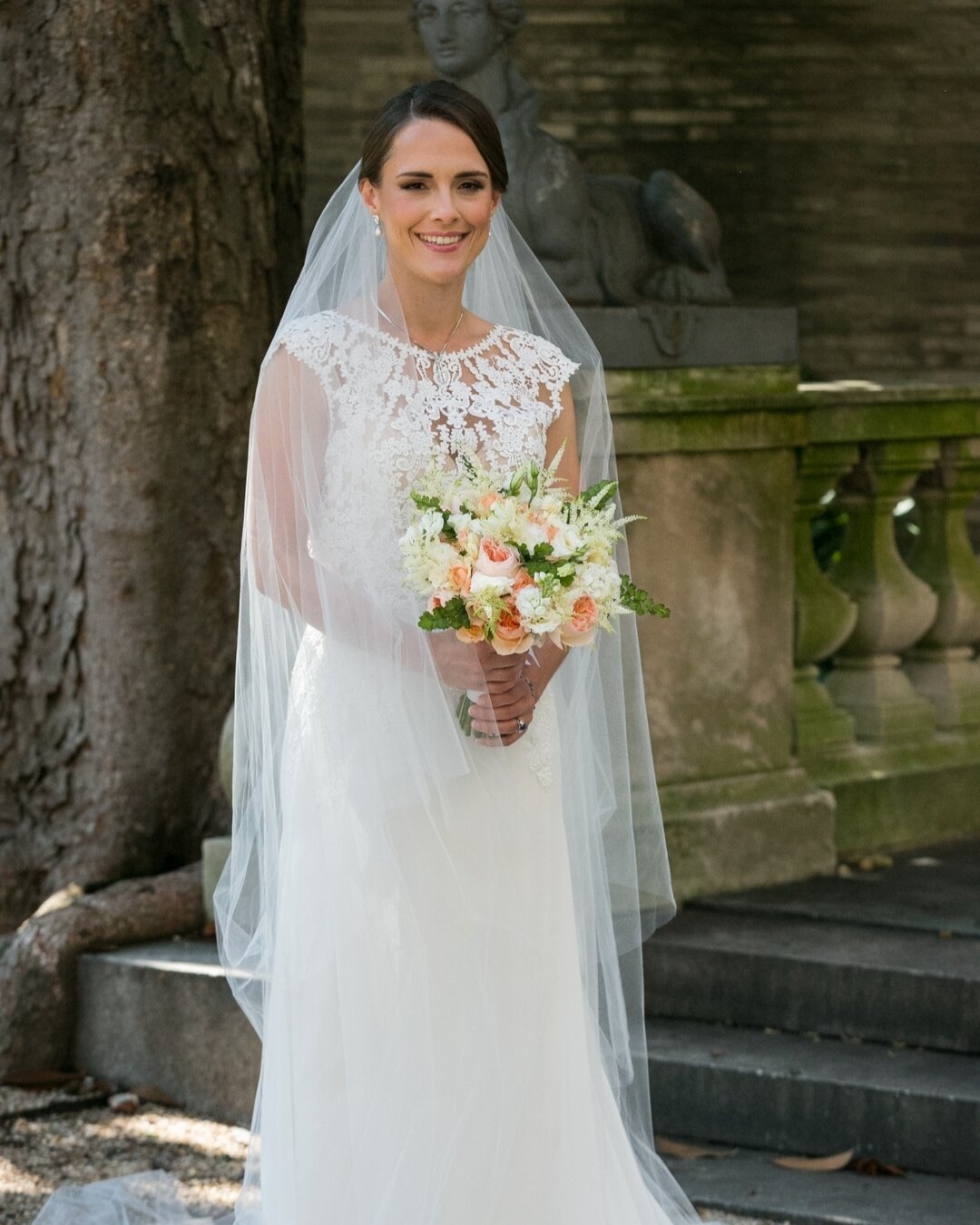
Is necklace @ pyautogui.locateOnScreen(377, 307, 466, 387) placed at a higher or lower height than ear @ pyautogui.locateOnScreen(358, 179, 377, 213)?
lower

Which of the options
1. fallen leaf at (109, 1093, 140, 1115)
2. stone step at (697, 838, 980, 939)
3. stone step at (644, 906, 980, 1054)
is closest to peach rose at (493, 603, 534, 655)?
stone step at (644, 906, 980, 1054)

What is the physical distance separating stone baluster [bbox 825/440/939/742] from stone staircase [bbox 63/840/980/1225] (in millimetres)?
606

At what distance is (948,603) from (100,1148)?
302 centimetres

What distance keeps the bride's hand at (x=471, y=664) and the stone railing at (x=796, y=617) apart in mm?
1787

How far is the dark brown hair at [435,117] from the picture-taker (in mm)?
3457

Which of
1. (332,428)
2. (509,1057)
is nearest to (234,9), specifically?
(332,428)

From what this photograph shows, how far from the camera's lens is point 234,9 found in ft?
18.2

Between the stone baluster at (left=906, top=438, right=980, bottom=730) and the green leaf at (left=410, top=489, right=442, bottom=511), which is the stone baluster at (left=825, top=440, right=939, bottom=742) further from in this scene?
the green leaf at (left=410, top=489, right=442, bottom=511)

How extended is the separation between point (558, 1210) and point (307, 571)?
4.26 ft

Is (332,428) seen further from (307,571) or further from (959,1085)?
(959,1085)

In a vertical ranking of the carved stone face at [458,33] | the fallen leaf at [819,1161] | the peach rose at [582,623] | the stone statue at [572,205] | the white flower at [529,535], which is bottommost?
the fallen leaf at [819,1161]

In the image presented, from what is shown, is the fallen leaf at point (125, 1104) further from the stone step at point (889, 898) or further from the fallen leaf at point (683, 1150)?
the stone step at point (889, 898)

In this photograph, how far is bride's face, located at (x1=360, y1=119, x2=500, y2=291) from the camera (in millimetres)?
3441

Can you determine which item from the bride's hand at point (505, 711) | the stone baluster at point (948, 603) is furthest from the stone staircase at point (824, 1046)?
the bride's hand at point (505, 711)
